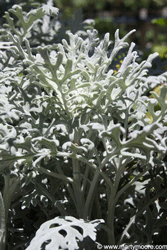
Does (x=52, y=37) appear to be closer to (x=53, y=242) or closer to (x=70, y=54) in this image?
(x=70, y=54)

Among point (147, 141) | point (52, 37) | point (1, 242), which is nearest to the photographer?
point (147, 141)

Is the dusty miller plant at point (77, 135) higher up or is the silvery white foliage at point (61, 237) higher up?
the dusty miller plant at point (77, 135)

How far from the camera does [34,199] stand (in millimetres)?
682

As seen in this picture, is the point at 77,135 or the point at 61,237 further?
the point at 77,135

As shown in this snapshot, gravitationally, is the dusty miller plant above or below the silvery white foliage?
above

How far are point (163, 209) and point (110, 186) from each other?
0.17 m

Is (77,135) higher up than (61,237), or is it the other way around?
(77,135)

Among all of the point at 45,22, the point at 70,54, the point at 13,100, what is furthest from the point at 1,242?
the point at 45,22

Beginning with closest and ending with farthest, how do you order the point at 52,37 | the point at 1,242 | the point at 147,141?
the point at 147,141 < the point at 1,242 < the point at 52,37

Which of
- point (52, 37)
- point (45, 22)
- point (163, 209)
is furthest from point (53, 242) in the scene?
point (45, 22)

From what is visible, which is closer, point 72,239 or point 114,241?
point 72,239

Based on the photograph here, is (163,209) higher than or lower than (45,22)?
lower

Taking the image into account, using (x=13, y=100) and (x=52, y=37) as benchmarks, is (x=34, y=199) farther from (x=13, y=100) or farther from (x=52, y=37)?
(x=52, y=37)

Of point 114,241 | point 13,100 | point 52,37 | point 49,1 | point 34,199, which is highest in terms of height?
point 49,1
